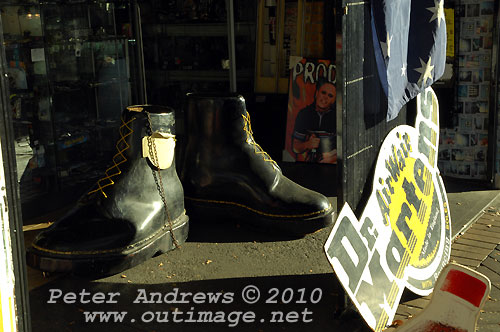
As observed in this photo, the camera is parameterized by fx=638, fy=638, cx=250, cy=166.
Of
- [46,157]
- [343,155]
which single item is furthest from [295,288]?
[46,157]

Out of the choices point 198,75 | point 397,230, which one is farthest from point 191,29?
point 397,230

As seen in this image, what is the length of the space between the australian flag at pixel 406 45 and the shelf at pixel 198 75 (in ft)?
9.24

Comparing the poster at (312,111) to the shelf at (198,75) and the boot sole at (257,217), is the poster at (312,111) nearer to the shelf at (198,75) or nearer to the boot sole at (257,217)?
the shelf at (198,75)

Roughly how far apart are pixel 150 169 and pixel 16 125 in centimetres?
140

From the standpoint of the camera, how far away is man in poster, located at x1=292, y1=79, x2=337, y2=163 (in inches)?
234

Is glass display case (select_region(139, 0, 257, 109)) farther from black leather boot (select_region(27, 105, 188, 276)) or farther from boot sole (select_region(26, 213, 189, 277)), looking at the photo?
boot sole (select_region(26, 213, 189, 277))

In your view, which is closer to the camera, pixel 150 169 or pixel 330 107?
pixel 150 169

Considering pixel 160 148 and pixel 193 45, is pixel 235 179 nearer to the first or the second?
pixel 160 148

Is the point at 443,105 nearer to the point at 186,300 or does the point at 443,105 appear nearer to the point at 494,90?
the point at 494,90

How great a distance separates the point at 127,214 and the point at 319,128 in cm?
281

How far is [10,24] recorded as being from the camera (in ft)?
14.9

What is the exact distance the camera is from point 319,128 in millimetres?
6008

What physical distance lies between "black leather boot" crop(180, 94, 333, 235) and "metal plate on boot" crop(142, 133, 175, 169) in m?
0.48

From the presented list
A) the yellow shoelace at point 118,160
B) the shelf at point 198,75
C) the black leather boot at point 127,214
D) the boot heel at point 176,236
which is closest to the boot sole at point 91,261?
the black leather boot at point 127,214
